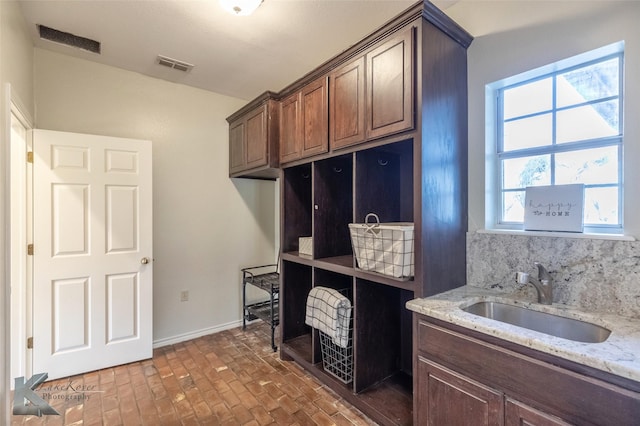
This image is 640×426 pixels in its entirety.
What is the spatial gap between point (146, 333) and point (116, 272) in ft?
2.06

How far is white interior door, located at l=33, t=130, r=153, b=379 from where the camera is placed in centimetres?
240

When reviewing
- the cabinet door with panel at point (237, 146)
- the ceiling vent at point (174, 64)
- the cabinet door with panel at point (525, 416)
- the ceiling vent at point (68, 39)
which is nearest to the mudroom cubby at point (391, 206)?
the cabinet door with panel at point (525, 416)

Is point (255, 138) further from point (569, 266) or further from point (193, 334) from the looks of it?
point (569, 266)

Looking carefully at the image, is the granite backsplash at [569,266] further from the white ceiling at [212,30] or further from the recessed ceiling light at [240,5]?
the recessed ceiling light at [240,5]

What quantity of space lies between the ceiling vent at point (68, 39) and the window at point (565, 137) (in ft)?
10.1

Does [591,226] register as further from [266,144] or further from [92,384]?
[92,384]

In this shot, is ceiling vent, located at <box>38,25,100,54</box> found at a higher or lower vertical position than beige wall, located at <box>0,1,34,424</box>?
higher

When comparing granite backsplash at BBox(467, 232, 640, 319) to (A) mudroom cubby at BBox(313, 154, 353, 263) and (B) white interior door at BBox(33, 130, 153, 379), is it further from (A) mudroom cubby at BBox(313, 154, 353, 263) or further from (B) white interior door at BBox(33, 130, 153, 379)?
(B) white interior door at BBox(33, 130, 153, 379)

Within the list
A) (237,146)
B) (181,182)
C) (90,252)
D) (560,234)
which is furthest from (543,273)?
(90,252)

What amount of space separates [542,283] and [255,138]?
2519mm

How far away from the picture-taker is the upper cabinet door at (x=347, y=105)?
192cm

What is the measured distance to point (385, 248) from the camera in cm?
175

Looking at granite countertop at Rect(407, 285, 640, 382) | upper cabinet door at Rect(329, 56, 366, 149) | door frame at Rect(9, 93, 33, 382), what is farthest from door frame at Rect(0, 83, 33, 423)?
granite countertop at Rect(407, 285, 640, 382)

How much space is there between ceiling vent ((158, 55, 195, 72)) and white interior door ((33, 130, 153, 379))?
0.73 metres
